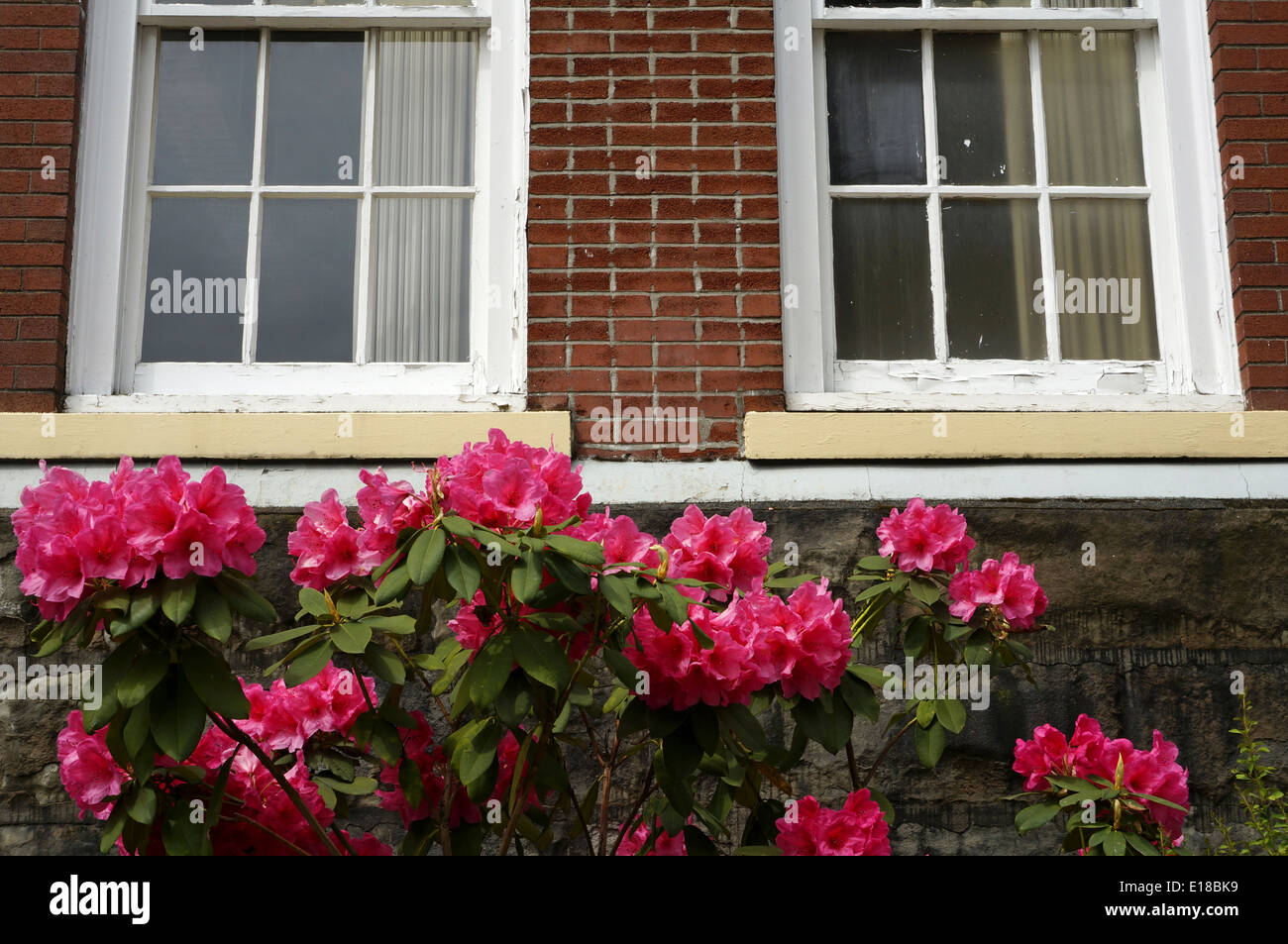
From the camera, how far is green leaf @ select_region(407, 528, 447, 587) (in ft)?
6.31

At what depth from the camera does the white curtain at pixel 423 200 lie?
392 centimetres

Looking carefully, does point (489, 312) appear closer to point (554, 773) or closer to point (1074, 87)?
point (554, 773)

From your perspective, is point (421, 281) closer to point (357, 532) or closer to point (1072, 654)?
point (357, 532)

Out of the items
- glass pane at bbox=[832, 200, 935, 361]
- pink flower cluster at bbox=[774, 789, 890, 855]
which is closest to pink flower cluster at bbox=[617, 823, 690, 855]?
pink flower cluster at bbox=[774, 789, 890, 855]

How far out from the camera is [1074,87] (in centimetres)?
412

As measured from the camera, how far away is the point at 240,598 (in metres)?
1.99

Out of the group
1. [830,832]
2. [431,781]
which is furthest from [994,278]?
[431,781]

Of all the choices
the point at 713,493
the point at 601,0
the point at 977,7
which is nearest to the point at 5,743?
the point at 713,493

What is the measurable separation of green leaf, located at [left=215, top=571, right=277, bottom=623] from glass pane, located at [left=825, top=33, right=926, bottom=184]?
9.07 ft

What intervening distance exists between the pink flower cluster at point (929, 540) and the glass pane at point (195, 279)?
2.39 metres

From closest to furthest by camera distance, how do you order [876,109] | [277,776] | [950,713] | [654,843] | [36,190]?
1. [277,776]
2. [654,843]
3. [950,713]
4. [36,190]
5. [876,109]

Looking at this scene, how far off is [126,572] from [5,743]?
6.83 feet

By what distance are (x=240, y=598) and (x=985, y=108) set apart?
10.8 ft
